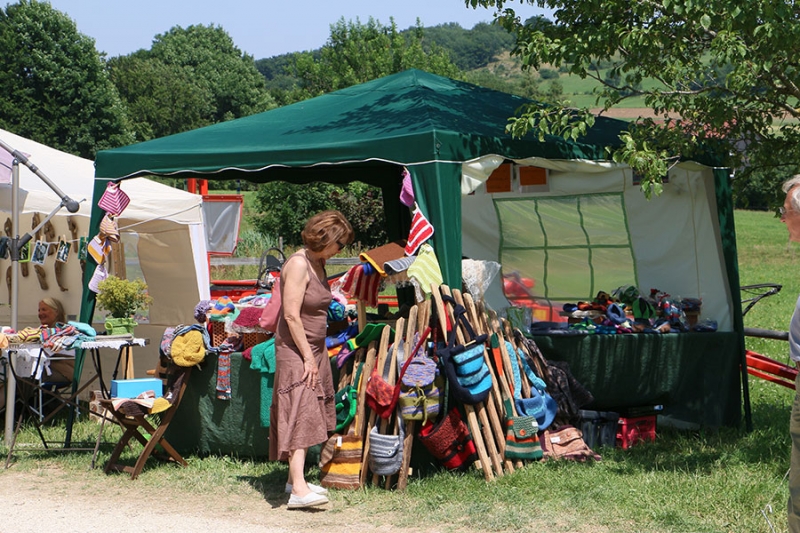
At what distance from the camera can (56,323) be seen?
7.90 metres

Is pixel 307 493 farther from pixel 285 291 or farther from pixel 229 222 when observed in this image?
pixel 229 222

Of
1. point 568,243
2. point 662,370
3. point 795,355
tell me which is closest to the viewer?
point 795,355

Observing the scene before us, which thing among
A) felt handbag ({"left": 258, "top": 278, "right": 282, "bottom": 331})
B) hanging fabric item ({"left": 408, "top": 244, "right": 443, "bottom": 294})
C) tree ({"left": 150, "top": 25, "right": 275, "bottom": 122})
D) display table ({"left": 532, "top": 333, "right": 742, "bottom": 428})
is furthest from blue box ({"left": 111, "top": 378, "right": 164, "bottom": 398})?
tree ({"left": 150, "top": 25, "right": 275, "bottom": 122})

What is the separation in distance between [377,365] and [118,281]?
2.26 metres

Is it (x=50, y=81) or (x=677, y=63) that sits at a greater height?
(x=50, y=81)

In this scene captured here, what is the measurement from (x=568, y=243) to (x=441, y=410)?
3.27 m

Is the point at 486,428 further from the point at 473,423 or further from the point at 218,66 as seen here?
the point at 218,66

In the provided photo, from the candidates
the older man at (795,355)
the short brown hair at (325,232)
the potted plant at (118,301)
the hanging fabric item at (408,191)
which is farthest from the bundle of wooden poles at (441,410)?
the older man at (795,355)

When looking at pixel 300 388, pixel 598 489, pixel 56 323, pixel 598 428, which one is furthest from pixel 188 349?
pixel 598 428

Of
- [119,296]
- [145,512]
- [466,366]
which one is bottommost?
[145,512]

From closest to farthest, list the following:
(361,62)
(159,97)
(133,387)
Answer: (133,387), (361,62), (159,97)

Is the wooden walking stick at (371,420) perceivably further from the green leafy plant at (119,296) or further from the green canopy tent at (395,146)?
the green leafy plant at (119,296)

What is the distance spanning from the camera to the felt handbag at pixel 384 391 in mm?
5656

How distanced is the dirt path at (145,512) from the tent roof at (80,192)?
315cm
